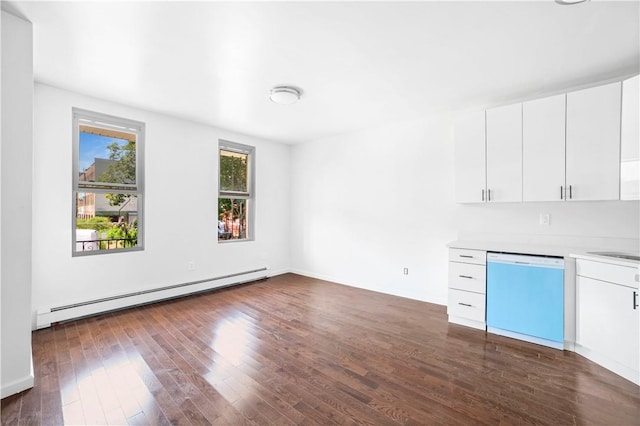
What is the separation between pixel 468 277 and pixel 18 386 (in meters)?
4.06

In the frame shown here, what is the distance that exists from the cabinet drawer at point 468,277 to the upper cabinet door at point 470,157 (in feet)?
2.66

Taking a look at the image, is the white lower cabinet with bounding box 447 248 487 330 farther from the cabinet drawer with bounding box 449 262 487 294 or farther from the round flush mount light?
the round flush mount light

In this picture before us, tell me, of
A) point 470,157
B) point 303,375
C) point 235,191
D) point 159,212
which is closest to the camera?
point 303,375

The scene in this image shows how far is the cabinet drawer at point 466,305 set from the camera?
3.08m

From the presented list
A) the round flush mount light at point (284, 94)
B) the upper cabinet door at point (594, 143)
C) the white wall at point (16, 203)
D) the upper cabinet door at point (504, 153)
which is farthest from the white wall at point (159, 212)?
the upper cabinet door at point (594, 143)

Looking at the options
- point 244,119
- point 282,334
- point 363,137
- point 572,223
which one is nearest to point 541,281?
point 572,223

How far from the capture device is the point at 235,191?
5012mm

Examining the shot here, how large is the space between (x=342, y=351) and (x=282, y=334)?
2.31 feet

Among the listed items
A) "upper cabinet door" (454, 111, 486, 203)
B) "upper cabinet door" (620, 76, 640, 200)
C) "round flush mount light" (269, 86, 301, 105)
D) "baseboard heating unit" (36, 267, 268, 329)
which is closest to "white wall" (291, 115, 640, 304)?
"upper cabinet door" (454, 111, 486, 203)

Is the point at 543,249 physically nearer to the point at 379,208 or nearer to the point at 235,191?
the point at 379,208

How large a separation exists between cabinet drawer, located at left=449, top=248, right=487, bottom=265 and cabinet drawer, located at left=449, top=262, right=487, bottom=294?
46 millimetres

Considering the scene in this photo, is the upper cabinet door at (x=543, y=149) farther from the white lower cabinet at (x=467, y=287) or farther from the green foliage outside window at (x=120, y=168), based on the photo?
the green foliage outside window at (x=120, y=168)

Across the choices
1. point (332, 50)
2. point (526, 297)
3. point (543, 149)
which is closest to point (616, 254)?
point (526, 297)

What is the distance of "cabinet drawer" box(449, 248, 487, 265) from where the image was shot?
10.1ft
